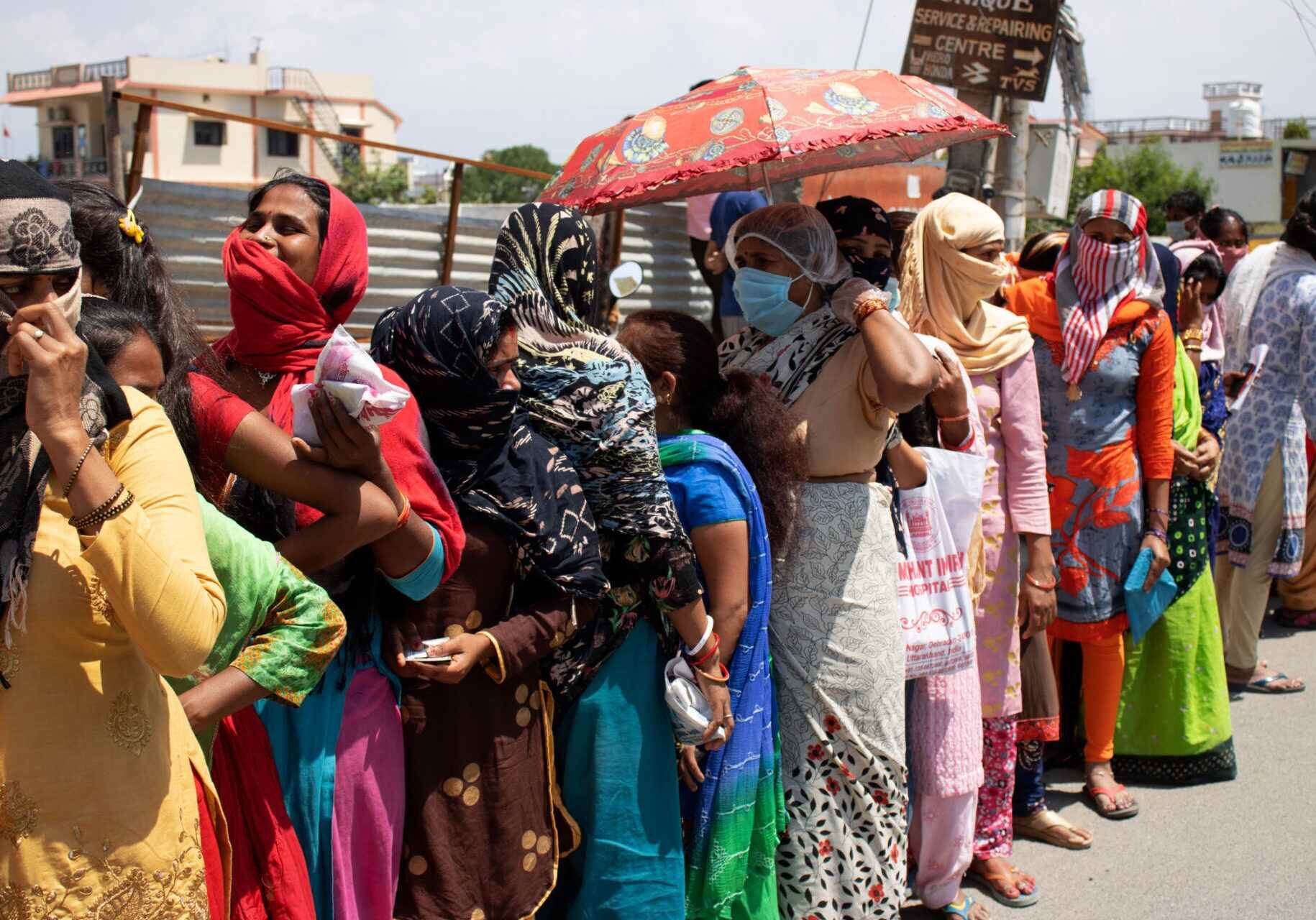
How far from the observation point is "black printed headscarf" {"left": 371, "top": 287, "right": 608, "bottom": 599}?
229 centimetres

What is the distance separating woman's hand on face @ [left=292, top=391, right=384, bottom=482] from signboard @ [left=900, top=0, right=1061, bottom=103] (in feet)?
16.4

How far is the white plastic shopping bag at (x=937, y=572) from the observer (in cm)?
334

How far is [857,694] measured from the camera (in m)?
3.12

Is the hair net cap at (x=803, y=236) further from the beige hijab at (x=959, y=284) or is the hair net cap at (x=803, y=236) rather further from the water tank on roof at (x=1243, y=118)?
the water tank on roof at (x=1243, y=118)

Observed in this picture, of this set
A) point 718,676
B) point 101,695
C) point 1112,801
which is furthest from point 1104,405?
point 101,695

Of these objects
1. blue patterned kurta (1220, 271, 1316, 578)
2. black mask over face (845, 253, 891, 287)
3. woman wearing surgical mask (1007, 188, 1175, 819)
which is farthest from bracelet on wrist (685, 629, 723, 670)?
blue patterned kurta (1220, 271, 1316, 578)

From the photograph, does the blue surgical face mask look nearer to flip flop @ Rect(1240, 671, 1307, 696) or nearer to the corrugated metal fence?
the corrugated metal fence

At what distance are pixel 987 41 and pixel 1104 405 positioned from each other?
2782 millimetres

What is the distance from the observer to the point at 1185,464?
465 cm

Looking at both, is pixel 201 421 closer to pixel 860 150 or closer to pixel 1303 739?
pixel 860 150

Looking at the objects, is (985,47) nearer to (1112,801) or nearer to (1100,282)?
(1100,282)

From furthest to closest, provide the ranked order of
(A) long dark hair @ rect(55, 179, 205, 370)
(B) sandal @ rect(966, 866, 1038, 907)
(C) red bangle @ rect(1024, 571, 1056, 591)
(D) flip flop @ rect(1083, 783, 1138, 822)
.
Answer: (D) flip flop @ rect(1083, 783, 1138, 822), (C) red bangle @ rect(1024, 571, 1056, 591), (B) sandal @ rect(966, 866, 1038, 907), (A) long dark hair @ rect(55, 179, 205, 370)

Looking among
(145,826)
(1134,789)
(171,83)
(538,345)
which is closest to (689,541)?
(538,345)

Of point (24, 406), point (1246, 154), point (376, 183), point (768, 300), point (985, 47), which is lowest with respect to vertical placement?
point (24, 406)
